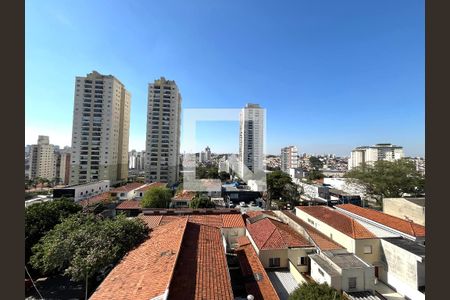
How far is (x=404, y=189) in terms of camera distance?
22312 mm

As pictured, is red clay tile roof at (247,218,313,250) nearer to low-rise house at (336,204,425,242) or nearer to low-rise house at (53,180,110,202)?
low-rise house at (336,204,425,242)

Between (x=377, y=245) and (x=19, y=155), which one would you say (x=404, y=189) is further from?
(x=19, y=155)

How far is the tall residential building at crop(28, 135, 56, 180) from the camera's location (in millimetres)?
55531

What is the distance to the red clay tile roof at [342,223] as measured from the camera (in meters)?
11.8

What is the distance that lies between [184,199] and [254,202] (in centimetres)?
1018

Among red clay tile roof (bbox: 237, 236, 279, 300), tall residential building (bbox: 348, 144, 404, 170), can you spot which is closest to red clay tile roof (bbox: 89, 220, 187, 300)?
red clay tile roof (bbox: 237, 236, 279, 300)

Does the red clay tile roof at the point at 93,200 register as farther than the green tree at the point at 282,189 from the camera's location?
No

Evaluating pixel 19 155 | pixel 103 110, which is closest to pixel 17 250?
pixel 19 155

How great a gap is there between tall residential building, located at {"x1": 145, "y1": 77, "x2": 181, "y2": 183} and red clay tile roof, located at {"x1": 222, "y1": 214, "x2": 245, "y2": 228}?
1230 inches

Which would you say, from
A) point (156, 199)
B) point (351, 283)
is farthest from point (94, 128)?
point (351, 283)

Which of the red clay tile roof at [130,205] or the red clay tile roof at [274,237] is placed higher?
the red clay tile roof at [274,237]

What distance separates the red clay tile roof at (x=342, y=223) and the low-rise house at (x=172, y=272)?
7.66 m

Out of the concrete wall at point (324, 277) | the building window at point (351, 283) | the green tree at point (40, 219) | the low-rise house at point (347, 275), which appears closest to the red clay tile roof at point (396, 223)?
the low-rise house at point (347, 275)

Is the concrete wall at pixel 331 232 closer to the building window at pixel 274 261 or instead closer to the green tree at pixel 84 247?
the building window at pixel 274 261
